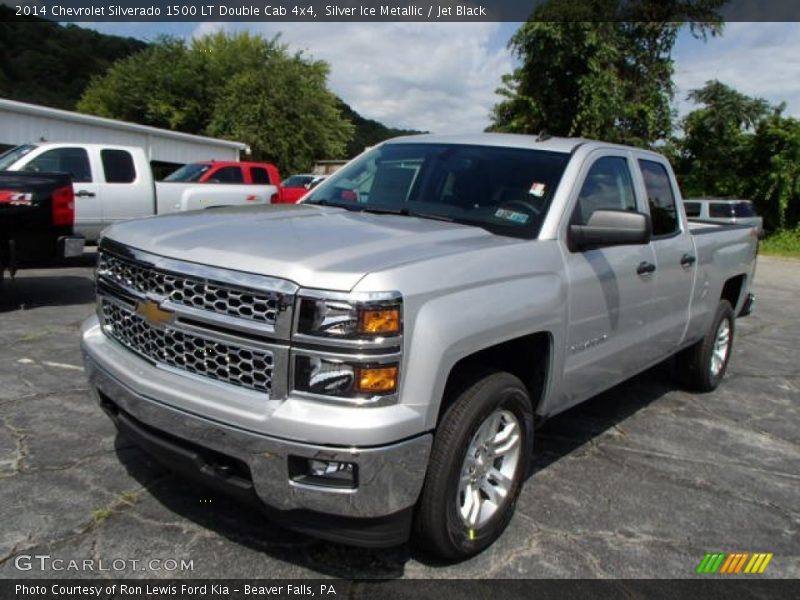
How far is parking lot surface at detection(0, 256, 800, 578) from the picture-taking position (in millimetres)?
2841

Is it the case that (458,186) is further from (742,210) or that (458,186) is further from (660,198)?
(742,210)

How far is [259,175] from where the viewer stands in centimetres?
1491

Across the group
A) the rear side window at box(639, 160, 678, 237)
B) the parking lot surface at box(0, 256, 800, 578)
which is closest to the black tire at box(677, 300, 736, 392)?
the parking lot surface at box(0, 256, 800, 578)

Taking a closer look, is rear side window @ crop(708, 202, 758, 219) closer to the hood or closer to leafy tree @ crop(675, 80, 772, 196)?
leafy tree @ crop(675, 80, 772, 196)

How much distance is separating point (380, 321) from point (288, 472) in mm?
613

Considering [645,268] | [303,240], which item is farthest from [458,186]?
[303,240]

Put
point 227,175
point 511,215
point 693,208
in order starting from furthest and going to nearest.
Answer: point 693,208, point 227,175, point 511,215

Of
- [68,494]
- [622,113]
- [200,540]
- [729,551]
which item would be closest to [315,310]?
[200,540]

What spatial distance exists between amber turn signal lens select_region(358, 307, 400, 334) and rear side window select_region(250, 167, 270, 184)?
13009 mm

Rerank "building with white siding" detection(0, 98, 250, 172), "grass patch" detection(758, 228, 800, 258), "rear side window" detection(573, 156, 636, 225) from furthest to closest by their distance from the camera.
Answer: "grass patch" detection(758, 228, 800, 258), "building with white siding" detection(0, 98, 250, 172), "rear side window" detection(573, 156, 636, 225)

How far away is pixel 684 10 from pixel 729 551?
27673 mm

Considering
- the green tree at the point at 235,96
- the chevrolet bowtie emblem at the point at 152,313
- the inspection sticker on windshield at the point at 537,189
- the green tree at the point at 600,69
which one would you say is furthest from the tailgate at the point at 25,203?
the green tree at the point at 235,96

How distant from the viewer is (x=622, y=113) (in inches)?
977

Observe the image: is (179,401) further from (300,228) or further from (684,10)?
(684,10)
